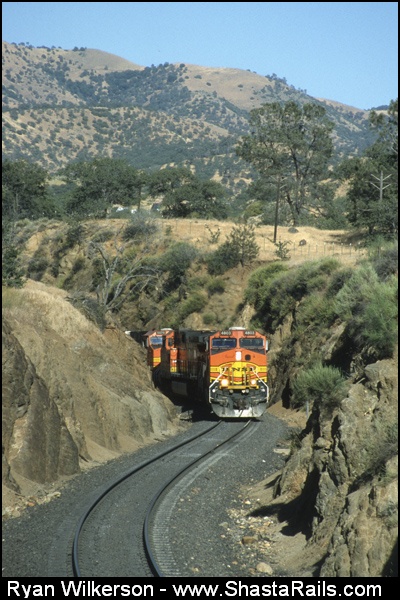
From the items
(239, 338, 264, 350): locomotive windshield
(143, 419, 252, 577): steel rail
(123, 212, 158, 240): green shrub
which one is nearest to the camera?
(143, 419, 252, 577): steel rail

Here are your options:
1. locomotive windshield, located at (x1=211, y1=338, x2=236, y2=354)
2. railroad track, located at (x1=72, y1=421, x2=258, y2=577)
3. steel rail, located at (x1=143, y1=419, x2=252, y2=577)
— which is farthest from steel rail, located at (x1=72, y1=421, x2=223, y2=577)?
locomotive windshield, located at (x1=211, y1=338, x2=236, y2=354)

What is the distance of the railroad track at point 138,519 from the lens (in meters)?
13.8

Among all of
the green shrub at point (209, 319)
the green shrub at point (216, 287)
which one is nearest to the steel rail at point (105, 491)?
the green shrub at point (209, 319)

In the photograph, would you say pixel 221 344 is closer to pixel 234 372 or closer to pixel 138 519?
pixel 234 372

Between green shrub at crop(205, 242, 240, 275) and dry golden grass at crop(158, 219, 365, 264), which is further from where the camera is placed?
dry golden grass at crop(158, 219, 365, 264)

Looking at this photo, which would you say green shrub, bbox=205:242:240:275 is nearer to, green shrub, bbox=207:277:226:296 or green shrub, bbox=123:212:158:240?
green shrub, bbox=207:277:226:296

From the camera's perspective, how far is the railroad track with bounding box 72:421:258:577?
13766 millimetres

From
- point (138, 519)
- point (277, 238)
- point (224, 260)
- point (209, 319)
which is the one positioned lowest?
point (138, 519)

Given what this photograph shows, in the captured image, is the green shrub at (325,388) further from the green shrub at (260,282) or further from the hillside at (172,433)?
the green shrub at (260,282)

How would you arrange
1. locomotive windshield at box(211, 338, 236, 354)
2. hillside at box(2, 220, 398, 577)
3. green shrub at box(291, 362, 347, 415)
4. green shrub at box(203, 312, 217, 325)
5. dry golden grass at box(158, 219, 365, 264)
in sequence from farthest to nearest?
dry golden grass at box(158, 219, 365, 264) → green shrub at box(203, 312, 217, 325) → locomotive windshield at box(211, 338, 236, 354) → green shrub at box(291, 362, 347, 415) → hillside at box(2, 220, 398, 577)

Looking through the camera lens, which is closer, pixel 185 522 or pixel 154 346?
pixel 185 522

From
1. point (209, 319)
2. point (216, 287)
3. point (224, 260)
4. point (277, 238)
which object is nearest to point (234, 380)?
point (209, 319)

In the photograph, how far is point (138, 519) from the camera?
17.2 metres
